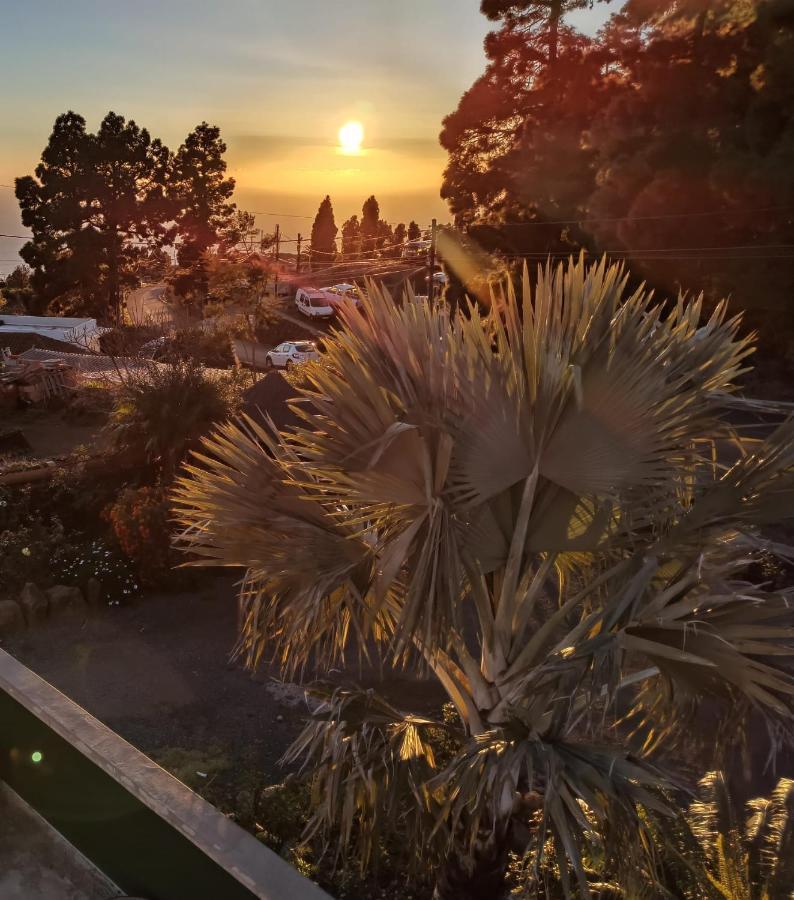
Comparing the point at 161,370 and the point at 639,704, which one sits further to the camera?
the point at 161,370

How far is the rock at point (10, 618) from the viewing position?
25.5 feet

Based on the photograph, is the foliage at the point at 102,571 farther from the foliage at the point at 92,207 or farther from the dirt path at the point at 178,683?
the foliage at the point at 92,207

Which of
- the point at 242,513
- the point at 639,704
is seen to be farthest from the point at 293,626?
the point at 639,704

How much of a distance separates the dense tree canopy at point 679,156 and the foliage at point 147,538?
841 centimetres

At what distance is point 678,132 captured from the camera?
1487 centimetres

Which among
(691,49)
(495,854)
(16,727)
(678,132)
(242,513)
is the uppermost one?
(691,49)

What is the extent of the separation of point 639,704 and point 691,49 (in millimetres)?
17236

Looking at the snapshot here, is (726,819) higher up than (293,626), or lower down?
lower down

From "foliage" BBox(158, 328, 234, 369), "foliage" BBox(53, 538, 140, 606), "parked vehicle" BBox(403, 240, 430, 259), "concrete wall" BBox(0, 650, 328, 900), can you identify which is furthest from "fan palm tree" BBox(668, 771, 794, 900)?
"parked vehicle" BBox(403, 240, 430, 259)

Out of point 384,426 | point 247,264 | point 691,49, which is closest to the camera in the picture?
point 384,426

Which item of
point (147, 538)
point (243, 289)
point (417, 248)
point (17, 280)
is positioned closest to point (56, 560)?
point (147, 538)

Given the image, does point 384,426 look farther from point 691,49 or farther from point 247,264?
point 247,264

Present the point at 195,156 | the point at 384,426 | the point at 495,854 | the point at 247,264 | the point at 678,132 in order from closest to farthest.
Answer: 1. the point at 384,426
2. the point at 495,854
3. the point at 678,132
4. the point at 247,264
5. the point at 195,156

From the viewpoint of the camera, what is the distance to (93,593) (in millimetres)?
8500
